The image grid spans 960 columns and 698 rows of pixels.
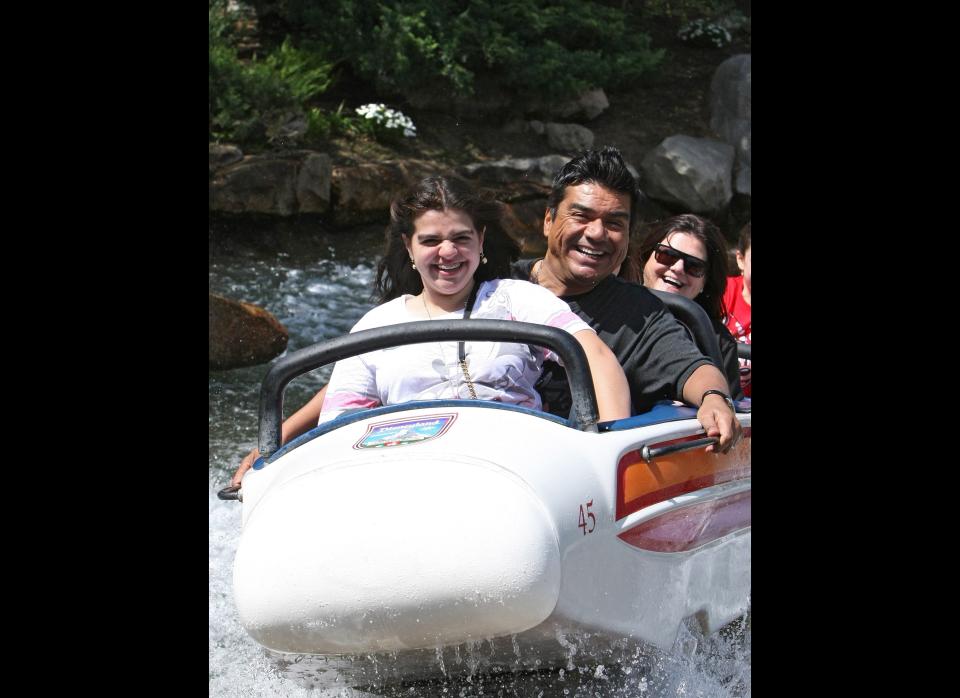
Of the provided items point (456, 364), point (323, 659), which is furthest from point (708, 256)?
point (323, 659)

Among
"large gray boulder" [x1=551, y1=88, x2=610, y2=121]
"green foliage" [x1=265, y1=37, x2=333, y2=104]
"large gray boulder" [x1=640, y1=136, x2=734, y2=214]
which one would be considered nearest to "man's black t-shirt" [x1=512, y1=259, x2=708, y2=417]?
"green foliage" [x1=265, y1=37, x2=333, y2=104]

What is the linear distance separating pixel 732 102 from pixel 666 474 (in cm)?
1022

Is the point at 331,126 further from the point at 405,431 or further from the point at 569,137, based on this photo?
→ the point at 405,431

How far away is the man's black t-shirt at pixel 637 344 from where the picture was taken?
311cm

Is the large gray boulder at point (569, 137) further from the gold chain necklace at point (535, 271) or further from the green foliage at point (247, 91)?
the gold chain necklace at point (535, 271)

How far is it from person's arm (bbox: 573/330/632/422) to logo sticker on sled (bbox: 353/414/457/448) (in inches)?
18.7

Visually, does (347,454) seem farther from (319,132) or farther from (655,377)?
(319,132)

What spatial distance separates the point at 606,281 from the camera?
3.38 metres

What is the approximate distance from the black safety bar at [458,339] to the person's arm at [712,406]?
385 mm

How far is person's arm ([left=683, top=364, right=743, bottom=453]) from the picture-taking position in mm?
2756

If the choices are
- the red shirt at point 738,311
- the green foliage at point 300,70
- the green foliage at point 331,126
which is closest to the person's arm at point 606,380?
the red shirt at point 738,311

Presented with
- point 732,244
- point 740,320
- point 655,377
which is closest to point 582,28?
point 732,244
